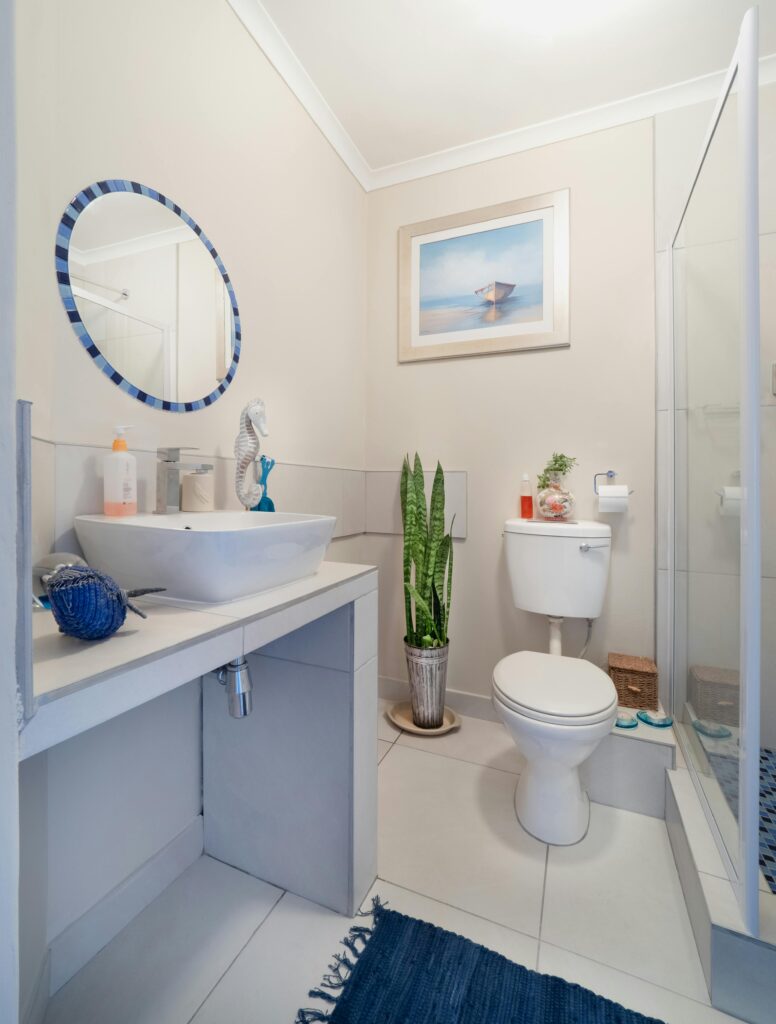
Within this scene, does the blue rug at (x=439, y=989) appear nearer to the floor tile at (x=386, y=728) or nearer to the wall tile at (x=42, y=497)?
the floor tile at (x=386, y=728)

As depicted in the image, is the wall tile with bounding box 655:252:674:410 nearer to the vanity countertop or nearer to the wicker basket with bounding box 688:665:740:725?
the wicker basket with bounding box 688:665:740:725

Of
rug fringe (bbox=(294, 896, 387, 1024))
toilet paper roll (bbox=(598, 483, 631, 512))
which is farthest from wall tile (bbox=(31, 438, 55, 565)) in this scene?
toilet paper roll (bbox=(598, 483, 631, 512))

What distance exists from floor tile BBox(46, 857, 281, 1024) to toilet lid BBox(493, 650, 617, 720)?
82cm

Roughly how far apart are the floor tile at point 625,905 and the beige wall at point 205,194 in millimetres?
1494

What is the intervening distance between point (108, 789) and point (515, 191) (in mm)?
2478

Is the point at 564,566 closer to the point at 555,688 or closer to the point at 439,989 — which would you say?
the point at 555,688

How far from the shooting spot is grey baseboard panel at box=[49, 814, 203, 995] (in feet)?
3.14

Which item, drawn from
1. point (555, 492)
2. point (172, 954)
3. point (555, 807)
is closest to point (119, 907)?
point (172, 954)

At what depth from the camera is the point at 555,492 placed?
72.0 inches

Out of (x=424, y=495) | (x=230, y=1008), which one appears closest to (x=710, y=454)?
(x=424, y=495)

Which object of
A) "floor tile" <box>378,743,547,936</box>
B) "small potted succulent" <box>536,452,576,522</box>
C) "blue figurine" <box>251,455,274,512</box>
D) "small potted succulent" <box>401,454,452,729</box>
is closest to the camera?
"floor tile" <box>378,743,547,936</box>

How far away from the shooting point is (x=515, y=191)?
→ 198 cm

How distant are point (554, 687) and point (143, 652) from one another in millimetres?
1178

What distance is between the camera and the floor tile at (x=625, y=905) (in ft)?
3.39
